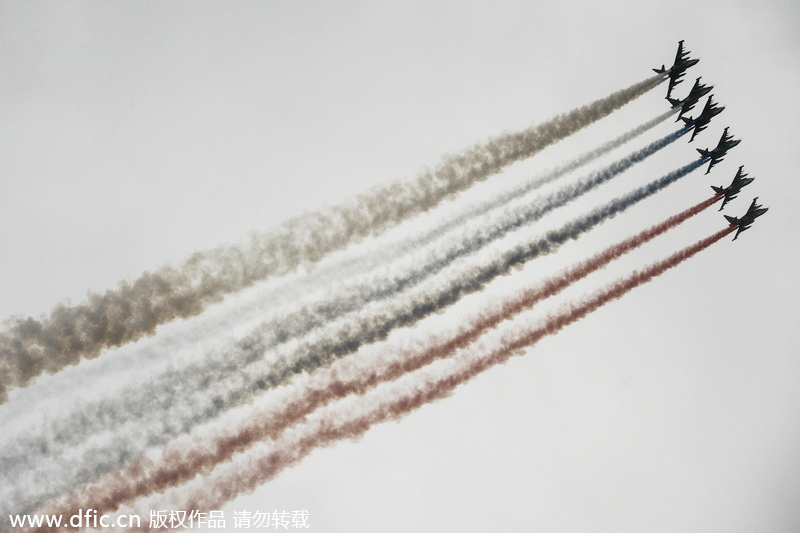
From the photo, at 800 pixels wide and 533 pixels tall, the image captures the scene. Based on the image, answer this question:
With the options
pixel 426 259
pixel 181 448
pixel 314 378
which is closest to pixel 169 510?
pixel 181 448

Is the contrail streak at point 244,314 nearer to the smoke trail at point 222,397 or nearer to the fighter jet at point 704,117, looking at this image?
the smoke trail at point 222,397

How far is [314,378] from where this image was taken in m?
24.2

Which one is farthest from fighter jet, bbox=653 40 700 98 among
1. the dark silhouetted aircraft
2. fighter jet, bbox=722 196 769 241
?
fighter jet, bbox=722 196 769 241

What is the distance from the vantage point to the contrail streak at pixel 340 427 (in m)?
23.8

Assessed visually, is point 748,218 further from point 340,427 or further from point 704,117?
point 340,427

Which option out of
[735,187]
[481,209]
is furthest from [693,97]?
[481,209]

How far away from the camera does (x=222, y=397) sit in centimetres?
2355

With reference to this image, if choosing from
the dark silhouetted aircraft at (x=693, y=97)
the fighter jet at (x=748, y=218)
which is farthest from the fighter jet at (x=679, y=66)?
the fighter jet at (x=748, y=218)

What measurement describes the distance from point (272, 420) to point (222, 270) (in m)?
7.47

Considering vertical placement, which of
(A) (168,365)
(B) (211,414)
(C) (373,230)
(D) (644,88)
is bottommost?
(B) (211,414)

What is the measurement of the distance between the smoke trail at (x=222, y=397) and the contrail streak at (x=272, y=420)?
0.68 metres

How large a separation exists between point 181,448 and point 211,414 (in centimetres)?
210

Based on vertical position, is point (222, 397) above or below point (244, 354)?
below

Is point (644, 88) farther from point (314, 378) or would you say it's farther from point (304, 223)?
point (314, 378)
